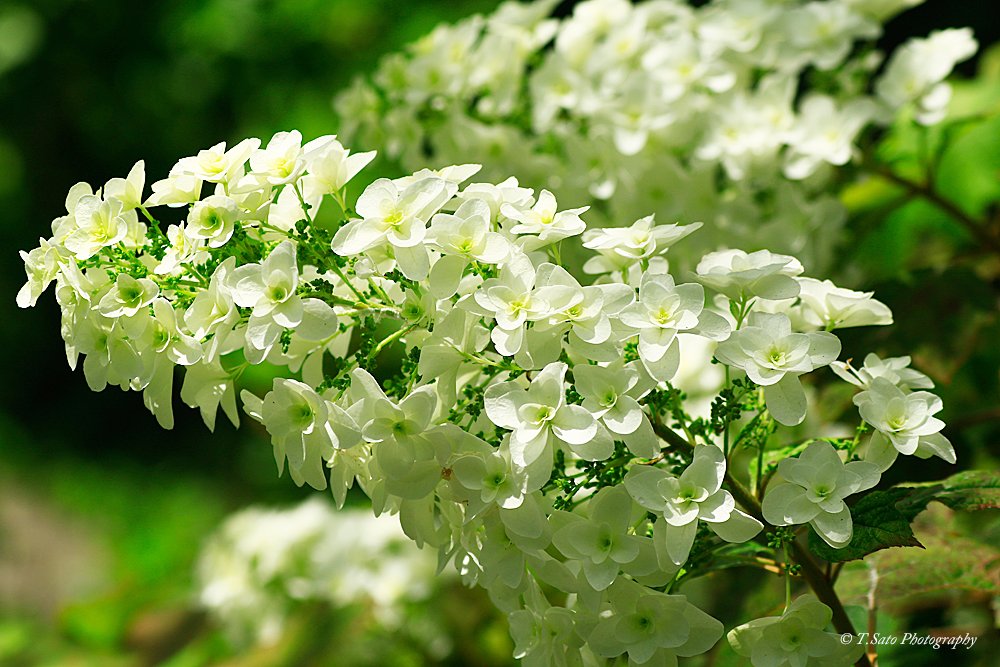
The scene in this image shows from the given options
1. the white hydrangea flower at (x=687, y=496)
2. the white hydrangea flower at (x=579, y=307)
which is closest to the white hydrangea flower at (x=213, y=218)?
the white hydrangea flower at (x=579, y=307)

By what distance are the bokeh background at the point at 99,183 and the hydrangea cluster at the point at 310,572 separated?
0.19 meters

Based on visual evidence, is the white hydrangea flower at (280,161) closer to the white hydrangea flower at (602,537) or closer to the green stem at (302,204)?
the green stem at (302,204)

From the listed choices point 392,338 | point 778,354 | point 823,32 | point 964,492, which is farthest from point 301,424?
point 823,32

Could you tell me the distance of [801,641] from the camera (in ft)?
2.10

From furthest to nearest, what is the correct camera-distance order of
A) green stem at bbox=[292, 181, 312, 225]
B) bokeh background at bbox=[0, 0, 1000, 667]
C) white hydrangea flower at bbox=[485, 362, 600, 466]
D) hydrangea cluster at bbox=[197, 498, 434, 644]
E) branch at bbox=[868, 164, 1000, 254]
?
bokeh background at bbox=[0, 0, 1000, 667] → hydrangea cluster at bbox=[197, 498, 434, 644] → branch at bbox=[868, 164, 1000, 254] → green stem at bbox=[292, 181, 312, 225] → white hydrangea flower at bbox=[485, 362, 600, 466]

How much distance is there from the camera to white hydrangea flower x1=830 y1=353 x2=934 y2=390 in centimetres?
66

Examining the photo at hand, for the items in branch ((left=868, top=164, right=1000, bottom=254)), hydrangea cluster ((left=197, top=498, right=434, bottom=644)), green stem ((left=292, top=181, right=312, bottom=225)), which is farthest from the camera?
hydrangea cluster ((left=197, top=498, right=434, bottom=644))

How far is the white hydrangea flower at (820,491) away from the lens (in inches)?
24.1

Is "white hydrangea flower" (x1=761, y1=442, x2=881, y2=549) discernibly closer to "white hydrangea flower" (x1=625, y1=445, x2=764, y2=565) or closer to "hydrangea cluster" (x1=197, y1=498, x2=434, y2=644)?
"white hydrangea flower" (x1=625, y1=445, x2=764, y2=565)

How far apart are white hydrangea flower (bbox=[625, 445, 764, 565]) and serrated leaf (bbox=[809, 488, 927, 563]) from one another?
0.19 feet

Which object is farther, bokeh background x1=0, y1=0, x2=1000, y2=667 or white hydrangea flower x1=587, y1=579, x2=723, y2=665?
bokeh background x1=0, y1=0, x2=1000, y2=667

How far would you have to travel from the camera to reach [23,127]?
3713 millimetres

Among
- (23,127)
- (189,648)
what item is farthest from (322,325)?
(23,127)

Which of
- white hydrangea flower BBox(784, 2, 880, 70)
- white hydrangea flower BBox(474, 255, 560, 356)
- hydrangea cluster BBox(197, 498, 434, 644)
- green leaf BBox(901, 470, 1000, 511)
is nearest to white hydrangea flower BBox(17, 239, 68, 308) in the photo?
white hydrangea flower BBox(474, 255, 560, 356)
